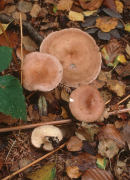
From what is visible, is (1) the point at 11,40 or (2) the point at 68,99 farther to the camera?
(1) the point at 11,40

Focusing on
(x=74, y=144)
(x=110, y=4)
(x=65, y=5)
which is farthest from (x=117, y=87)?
(x=65, y=5)

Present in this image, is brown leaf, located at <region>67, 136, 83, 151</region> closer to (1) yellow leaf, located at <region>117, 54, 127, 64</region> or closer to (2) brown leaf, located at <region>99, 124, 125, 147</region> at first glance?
(2) brown leaf, located at <region>99, 124, 125, 147</region>

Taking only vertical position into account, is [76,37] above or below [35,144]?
above

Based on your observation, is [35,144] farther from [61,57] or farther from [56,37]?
[56,37]

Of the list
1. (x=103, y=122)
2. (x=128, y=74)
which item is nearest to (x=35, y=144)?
(x=103, y=122)

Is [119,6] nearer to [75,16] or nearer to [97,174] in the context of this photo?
[75,16]

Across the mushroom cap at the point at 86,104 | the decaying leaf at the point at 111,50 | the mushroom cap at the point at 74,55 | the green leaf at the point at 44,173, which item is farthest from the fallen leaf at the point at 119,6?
the green leaf at the point at 44,173

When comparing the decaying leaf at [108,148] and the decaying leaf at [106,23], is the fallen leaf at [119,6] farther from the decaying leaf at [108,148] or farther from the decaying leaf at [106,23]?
the decaying leaf at [108,148]
